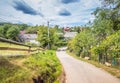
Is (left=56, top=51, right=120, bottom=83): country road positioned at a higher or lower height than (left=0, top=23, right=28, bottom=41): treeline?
lower

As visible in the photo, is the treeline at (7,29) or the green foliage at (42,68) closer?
the green foliage at (42,68)

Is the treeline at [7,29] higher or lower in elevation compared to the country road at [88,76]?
higher

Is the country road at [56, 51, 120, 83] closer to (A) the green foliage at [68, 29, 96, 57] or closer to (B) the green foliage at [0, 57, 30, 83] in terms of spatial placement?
(B) the green foliage at [0, 57, 30, 83]

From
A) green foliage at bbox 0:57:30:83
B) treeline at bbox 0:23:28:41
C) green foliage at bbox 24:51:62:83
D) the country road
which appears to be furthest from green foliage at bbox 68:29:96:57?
green foliage at bbox 0:57:30:83

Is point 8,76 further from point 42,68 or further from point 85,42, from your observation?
point 85,42

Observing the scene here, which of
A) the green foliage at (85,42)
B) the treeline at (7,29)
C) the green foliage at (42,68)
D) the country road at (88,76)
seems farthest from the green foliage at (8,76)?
the green foliage at (85,42)

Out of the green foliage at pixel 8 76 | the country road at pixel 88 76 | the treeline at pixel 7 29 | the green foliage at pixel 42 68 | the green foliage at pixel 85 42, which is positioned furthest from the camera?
the green foliage at pixel 85 42

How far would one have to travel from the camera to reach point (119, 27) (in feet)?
46.4

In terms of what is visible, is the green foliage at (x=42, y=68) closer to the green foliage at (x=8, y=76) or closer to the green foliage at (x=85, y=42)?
the green foliage at (x=8, y=76)

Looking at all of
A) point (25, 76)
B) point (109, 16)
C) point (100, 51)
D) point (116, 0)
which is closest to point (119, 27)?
point (109, 16)

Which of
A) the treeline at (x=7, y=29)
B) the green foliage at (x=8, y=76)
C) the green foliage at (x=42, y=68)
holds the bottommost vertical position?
A: the green foliage at (x=42, y=68)

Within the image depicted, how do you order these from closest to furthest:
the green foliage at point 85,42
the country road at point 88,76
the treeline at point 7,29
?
the treeline at point 7,29, the country road at point 88,76, the green foliage at point 85,42

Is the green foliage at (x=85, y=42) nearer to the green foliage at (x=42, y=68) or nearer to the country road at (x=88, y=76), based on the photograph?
the country road at (x=88, y=76)

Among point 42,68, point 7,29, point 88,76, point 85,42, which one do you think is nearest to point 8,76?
point 42,68
